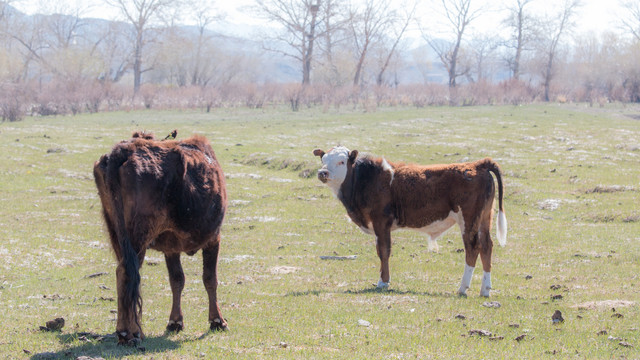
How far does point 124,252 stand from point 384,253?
16.5 feet

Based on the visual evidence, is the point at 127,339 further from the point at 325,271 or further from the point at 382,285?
the point at 325,271

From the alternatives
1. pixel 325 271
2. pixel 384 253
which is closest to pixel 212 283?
pixel 384 253

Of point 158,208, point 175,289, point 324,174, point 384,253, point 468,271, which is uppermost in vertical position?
point 158,208

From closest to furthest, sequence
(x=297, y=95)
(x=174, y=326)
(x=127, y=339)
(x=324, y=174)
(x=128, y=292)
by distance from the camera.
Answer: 1. (x=128, y=292)
2. (x=127, y=339)
3. (x=174, y=326)
4. (x=324, y=174)
5. (x=297, y=95)

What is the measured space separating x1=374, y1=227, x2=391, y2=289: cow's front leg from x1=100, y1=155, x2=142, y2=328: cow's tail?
459cm

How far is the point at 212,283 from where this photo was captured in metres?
6.95

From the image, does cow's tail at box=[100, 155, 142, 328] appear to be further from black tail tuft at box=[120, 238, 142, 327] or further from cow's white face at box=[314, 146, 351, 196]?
cow's white face at box=[314, 146, 351, 196]

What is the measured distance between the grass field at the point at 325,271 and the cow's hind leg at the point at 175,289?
6.3 inches

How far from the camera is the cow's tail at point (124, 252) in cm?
580

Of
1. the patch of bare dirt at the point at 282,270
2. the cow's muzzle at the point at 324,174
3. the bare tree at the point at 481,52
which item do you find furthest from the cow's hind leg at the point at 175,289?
the bare tree at the point at 481,52

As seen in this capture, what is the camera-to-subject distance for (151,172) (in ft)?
20.0

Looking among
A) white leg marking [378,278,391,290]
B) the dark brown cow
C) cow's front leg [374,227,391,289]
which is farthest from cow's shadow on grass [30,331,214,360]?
cow's front leg [374,227,391,289]

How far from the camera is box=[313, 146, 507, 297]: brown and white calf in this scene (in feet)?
31.5

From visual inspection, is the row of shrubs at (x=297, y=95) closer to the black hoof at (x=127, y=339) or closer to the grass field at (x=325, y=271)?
the grass field at (x=325, y=271)
